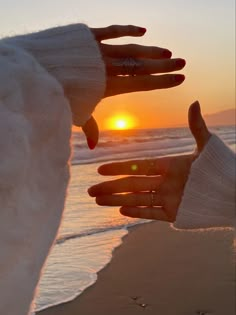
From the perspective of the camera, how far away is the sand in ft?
14.8

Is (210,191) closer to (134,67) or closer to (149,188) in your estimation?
(149,188)

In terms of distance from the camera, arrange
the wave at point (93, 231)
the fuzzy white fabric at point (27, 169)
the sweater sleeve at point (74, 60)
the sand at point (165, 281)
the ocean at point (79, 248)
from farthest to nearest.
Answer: the wave at point (93, 231)
the ocean at point (79, 248)
the sand at point (165, 281)
the sweater sleeve at point (74, 60)
the fuzzy white fabric at point (27, 169)

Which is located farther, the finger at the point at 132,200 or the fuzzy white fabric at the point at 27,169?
the finger at the point at 132,200

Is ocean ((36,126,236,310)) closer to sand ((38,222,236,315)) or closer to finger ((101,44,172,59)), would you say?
sand ((38,222,236,315))

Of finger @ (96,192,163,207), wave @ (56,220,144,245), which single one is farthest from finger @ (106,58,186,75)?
wave @ (56,220,144,245)

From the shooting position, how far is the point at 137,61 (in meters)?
1.46

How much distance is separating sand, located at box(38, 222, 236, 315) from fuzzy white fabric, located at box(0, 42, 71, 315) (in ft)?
9.69

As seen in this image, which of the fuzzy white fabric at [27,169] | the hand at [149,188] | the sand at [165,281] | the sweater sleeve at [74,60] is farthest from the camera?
the sand at [165,281]

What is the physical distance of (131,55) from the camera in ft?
4.84

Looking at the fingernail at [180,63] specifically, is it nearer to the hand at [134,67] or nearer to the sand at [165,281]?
the hand at [134,67]

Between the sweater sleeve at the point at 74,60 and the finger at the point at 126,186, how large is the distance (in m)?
0.22

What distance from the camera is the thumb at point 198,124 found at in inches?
57.8

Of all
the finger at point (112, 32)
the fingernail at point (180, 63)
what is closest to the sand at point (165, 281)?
the fingernail at point (180, 63)

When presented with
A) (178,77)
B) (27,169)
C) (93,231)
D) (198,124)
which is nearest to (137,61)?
(178,77)
